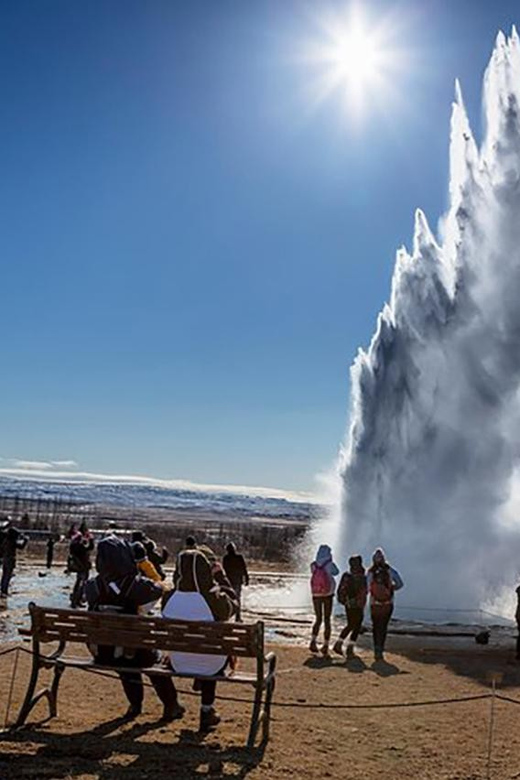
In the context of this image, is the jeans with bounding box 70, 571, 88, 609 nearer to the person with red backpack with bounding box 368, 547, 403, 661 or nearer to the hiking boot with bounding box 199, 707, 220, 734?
the person with red backpack with bounding box 368, 547, 403, 661

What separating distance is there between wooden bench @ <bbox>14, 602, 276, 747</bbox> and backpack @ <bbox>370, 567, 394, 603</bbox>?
224 inches

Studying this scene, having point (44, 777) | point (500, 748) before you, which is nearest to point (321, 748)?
point (500, 748)

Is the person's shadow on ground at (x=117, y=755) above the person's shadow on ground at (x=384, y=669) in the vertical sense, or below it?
above

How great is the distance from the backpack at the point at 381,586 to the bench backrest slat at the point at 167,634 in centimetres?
627

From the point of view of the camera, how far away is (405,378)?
31.4 metres

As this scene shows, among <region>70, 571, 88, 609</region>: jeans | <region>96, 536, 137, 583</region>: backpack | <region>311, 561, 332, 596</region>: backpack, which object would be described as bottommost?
<region>70, 571, 88, 609</region>: jeans

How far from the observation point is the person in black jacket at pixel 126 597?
7230 mm

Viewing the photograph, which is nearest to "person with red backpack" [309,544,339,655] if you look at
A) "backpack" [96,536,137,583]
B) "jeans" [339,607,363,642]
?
"jeans" [339,607,363,642]

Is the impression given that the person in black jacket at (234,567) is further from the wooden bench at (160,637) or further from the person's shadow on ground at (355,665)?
the wooden bench at (160,637)

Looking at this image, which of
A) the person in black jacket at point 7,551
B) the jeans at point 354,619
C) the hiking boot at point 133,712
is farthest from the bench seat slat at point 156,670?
the person in black jacket at point 7,551

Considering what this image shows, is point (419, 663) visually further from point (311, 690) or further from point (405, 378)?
point (405, 378)

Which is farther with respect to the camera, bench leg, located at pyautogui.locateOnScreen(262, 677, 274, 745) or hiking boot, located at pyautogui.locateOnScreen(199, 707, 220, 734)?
hiking boot, located at pyautogui.locateOnScreen(199, 707, 220, 734)

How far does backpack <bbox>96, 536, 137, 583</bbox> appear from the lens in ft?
23.9

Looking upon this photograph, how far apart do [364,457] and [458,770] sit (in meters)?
25.3
